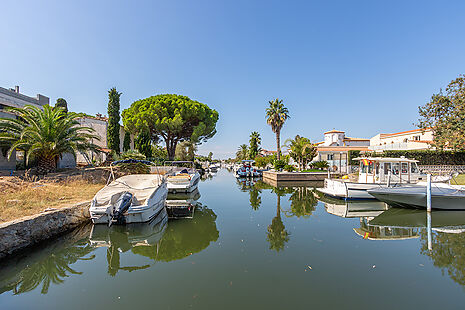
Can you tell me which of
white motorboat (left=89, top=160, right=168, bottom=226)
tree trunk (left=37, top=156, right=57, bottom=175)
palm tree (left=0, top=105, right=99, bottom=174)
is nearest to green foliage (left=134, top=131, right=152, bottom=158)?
palm tree (left=0, top=105, right=99, bottom=174)

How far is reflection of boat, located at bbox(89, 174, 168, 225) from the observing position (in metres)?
8.71

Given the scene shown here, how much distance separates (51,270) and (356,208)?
1423 cm

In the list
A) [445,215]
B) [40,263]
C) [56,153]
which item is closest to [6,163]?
[56,153]

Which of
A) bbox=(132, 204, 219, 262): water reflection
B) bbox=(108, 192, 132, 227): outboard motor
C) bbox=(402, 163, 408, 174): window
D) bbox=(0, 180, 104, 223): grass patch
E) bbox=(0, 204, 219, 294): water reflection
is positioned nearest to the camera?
bbox=(0, 204, 219, 294): water reflection

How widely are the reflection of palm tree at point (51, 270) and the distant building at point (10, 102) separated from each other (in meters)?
12.8

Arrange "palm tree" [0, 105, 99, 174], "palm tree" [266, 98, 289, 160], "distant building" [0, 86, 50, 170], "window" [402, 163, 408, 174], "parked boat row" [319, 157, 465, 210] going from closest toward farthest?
"parked boat row" [319, 157, 465, 210] → "palm tree" [0, 105, 99, 174] → "window" [402, 163, 408, 174] → "distant building" [0, 86, 50, 170] → "palm tree" [266, 98, 289, 160]

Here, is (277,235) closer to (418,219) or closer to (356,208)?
(356,208)

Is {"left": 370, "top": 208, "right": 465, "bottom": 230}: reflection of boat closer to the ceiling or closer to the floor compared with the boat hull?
closer to the floor

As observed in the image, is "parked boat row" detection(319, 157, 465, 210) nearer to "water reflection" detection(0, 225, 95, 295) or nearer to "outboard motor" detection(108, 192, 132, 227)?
"outboard motor" detection(108, 192, 132, 227)

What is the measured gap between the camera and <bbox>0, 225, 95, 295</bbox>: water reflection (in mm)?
4957

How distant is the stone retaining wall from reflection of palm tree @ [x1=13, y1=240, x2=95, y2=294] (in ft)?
2.99

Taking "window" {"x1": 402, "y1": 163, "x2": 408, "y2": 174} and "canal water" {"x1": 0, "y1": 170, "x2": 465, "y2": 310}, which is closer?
"canal water" {"x1": 0, "y1": 170, "x2": 465, "y2": 310}

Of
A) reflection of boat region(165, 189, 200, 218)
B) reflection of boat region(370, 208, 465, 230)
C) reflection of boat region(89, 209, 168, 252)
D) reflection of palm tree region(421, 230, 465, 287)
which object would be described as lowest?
reflection of boat region(165, 189, 200, 218)

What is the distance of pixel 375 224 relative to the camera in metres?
10.2
